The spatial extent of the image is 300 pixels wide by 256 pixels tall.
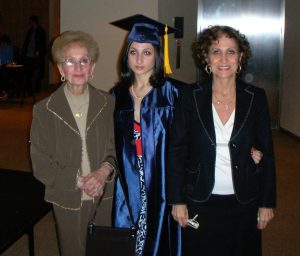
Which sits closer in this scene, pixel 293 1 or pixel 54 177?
pixel 54 177

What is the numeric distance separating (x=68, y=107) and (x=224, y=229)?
939mm

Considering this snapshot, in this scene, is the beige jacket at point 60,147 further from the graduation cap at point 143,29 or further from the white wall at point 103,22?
the white wall at point 103,22

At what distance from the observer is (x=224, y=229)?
1.91 m

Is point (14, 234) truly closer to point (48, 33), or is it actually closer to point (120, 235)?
point (120, 235)

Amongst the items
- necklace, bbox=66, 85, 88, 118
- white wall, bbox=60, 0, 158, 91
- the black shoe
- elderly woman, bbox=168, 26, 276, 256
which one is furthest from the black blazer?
the black shoe

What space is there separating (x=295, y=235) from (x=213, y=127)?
1911mm

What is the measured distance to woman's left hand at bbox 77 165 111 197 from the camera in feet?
6.42

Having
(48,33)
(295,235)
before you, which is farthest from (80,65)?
(48,33)

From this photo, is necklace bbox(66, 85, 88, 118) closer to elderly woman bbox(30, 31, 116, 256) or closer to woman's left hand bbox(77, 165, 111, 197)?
elderly woman bbox(30, 31, 116, 256)

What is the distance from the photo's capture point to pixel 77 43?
1.96 metres

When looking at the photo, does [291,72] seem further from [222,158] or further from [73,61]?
[73,61]

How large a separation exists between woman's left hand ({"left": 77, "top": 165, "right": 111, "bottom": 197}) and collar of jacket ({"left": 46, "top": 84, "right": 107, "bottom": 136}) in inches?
8.3

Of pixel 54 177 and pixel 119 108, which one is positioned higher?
pixel 119 108

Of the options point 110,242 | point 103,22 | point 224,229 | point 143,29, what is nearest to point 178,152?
point 224,229
